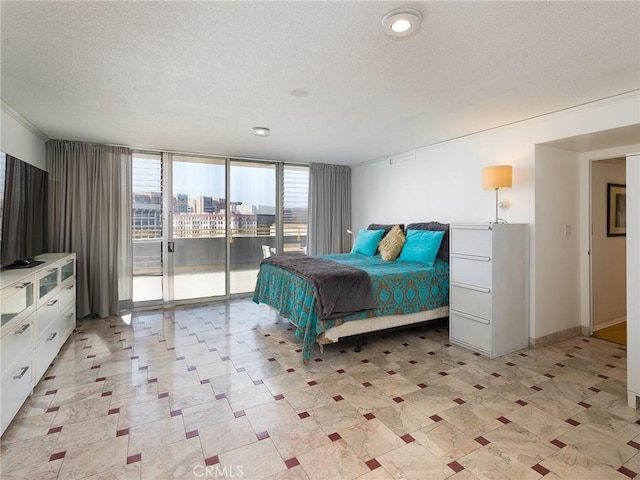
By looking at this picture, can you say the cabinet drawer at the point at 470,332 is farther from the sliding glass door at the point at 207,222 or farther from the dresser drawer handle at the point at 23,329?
the dresser drawer handle at the point at 23,329

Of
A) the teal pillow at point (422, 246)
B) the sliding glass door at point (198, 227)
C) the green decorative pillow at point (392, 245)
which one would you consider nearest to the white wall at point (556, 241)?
the teal pillow at point (422, 246)

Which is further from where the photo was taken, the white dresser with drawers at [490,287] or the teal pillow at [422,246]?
the teal pillow at [422,246]

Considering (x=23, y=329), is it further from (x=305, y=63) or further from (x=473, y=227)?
(x=473, y=227)

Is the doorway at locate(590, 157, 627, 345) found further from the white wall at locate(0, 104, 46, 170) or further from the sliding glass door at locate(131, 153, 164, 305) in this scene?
the white wall at locate(0, 104, 46, 170)

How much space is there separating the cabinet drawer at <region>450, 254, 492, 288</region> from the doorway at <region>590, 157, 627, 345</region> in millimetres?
1660

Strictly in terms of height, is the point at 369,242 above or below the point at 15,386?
above

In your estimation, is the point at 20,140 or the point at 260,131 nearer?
the point at 20,140

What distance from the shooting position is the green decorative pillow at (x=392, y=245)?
14.2 feet

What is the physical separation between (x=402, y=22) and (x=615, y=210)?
4032mm

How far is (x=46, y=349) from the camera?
2793mm

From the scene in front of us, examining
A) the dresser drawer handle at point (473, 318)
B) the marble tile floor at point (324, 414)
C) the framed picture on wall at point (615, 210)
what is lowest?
the marble tile floor at point (324, 414)

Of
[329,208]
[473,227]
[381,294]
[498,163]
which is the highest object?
[498,163]

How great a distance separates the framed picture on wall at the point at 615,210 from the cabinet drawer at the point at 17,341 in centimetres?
587

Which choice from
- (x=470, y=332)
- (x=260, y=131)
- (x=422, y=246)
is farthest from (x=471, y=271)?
(x=260, y=131)
